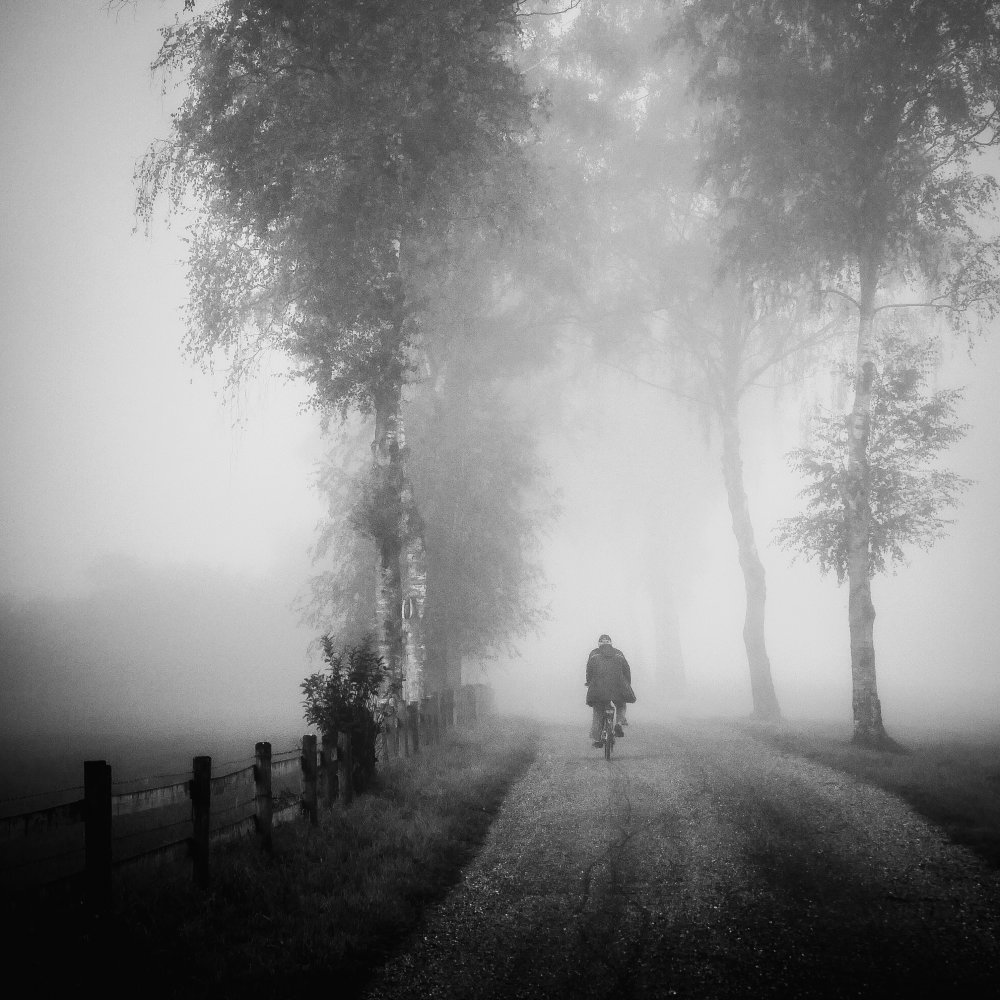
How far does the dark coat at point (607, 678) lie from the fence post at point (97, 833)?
9.52m

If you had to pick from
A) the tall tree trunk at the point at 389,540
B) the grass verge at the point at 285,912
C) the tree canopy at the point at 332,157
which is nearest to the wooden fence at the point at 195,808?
Result: the grass verge at the point at 285,912

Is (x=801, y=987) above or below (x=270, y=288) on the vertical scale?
below

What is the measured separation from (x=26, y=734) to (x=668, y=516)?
3402cm

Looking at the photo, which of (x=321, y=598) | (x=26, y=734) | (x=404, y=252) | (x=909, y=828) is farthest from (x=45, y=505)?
(x=909, y=828)

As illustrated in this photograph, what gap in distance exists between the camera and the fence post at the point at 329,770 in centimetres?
752

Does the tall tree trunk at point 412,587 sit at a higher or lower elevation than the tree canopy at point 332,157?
lower

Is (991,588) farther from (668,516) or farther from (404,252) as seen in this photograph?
(404,252)

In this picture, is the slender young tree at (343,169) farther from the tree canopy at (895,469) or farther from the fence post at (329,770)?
the tree canopy at (895,469)

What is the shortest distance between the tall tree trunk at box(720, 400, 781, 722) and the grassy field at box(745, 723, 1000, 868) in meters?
4.35

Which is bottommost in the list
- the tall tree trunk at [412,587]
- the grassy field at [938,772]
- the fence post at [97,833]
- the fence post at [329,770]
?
the grassy field at [938,772]

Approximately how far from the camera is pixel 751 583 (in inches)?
784

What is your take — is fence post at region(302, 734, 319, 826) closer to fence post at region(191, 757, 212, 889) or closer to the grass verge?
the grass verge

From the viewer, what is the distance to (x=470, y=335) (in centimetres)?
1897

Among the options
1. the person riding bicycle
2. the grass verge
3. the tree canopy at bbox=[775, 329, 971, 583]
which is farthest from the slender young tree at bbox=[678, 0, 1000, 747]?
the grass verge
